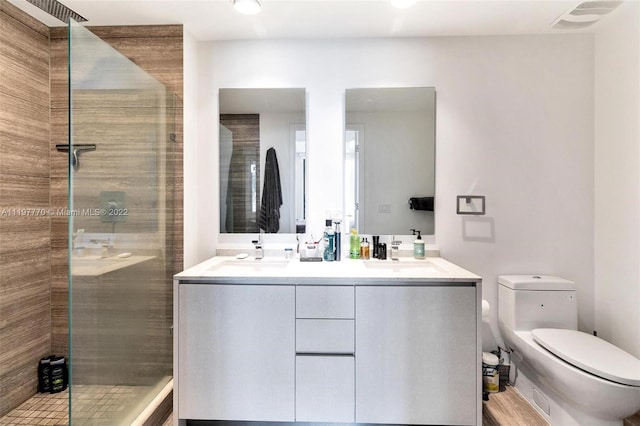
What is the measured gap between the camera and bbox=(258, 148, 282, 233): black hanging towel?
211cm

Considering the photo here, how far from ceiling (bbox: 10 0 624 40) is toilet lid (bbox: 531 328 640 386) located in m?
1.78

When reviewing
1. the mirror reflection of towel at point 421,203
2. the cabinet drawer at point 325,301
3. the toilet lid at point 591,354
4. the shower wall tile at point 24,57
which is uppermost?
the shower wall tile at point 24,57

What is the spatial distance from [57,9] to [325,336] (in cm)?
233

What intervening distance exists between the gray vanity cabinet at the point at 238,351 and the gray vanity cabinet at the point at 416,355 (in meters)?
0.36

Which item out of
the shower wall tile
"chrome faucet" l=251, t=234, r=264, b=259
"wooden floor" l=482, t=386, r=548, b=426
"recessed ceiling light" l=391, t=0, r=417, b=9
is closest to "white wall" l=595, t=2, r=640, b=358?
"wooden floor" l=482, t=386, r=548, b=426

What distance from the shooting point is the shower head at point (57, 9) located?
1.77m

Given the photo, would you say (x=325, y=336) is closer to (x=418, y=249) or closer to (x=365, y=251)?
(x=365, y=251)

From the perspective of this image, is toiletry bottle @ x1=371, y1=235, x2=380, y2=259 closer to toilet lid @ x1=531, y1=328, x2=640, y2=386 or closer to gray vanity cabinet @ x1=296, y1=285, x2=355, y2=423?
gray vanity cabinet @ x1=296, y1=285, x2=355, y2=423

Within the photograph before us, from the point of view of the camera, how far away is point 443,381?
5.04ft

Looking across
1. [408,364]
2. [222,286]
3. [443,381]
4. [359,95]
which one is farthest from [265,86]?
[443,381]

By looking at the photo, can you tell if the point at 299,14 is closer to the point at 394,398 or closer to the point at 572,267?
the point at 394,398

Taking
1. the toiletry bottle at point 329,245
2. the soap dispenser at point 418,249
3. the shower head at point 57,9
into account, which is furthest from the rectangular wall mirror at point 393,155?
the shower head at point 57,9

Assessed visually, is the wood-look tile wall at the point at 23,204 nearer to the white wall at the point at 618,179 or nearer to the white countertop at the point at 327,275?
the white countertop at the point at 327,275

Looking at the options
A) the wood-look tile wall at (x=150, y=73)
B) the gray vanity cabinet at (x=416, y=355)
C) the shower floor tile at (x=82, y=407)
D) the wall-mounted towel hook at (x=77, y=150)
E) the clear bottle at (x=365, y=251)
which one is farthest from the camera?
the clear bottle at (x=365, y=251)
